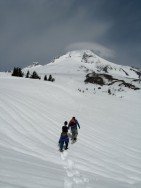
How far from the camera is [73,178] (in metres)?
9.65

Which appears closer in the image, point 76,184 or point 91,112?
point 76,184

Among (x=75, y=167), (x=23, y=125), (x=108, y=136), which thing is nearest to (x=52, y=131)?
(x=23, y=125)

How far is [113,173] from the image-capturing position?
12109mm

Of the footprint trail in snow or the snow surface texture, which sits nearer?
the footprint trail in snow

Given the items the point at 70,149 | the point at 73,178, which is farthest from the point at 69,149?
the point at 73,178

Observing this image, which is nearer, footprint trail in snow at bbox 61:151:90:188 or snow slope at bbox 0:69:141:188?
footprint trail in snow at bbox 61:151:90:188

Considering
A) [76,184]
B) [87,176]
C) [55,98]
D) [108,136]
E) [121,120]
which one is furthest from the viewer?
[55,98]

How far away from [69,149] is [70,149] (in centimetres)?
6

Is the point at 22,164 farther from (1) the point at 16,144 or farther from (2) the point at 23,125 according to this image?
(2) the point at 23,125

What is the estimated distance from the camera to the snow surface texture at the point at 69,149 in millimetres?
8930

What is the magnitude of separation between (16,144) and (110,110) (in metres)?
19.7

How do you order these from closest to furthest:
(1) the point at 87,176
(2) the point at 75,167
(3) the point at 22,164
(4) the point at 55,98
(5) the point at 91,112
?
1. (3) the point at 22,164
2. (1) the point at 87,176
3. (2) the point at 75,167
4. (5) the point at 91,112
5. (4) the point at 55,98

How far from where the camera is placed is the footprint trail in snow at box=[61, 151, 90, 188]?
8.62 metres

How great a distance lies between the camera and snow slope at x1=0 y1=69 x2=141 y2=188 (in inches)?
352
